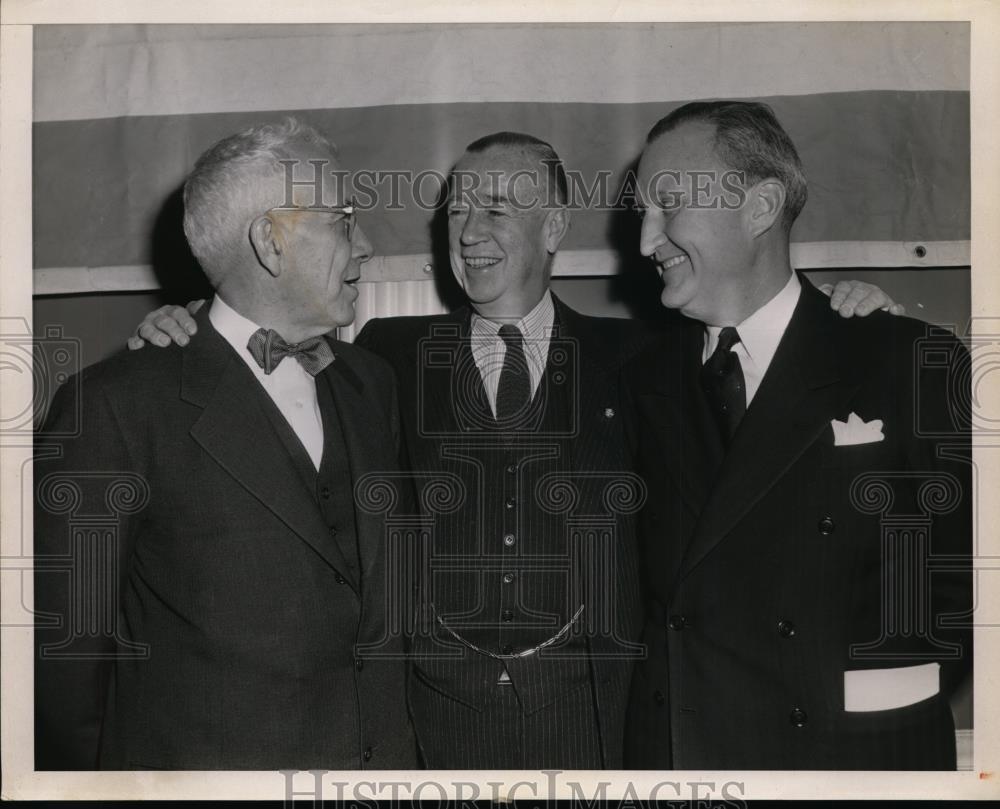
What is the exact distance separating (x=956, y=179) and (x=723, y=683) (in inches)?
41.0

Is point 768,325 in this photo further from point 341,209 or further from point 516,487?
point 341,209

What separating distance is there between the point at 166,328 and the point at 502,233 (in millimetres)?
612

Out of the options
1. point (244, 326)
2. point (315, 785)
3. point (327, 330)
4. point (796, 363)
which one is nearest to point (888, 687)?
point (796, 363)

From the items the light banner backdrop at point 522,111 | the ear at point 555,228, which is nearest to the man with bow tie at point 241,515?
the light banner backdrop at point 522,111

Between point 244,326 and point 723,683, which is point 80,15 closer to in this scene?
point 244,326

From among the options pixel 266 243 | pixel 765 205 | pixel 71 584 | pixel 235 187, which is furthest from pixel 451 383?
pixel 71 584

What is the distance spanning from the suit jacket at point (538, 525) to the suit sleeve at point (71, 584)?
54cm

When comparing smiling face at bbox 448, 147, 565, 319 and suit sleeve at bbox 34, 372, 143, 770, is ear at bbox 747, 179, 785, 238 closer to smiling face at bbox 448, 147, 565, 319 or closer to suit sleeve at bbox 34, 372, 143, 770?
smiling face at bbox 448, 147, 565, 319

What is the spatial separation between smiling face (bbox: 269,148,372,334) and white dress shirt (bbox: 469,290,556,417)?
240 millimetres

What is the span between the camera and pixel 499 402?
A: 1743 mm

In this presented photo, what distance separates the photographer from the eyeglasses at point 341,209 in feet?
5.44

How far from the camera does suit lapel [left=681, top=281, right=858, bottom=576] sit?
64.9 inches

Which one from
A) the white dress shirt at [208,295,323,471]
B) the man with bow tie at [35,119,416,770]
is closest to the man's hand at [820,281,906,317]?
the man with bow tie at [35,119,416,770]

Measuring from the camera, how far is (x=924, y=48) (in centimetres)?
182
